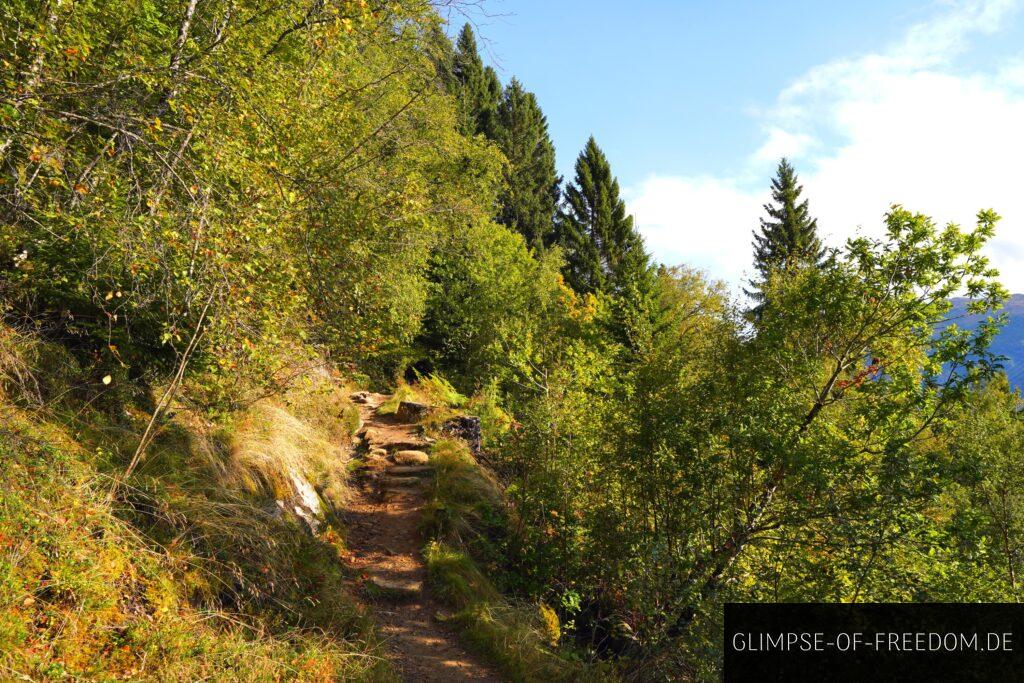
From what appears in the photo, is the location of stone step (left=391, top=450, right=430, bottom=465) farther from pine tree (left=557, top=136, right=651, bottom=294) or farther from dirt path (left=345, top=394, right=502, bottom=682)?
pine tree (left=557, top=136, right=651, bottom=294)

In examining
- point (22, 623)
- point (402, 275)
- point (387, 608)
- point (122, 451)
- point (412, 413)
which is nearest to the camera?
point (22, 623)

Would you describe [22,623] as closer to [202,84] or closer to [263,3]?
[202,84]

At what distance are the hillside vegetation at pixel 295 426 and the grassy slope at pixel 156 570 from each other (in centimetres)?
2

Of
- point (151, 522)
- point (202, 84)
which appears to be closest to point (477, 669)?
point (151, 522)

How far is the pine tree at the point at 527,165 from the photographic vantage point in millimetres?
33844

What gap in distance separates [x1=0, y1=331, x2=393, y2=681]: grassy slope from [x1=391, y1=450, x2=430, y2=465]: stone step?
4.14 m

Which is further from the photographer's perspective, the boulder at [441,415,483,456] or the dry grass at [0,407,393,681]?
the boulder at [441,415,483,456]

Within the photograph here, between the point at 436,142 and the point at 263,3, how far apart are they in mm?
12310

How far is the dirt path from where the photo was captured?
222 inches

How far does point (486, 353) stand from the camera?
56.5 feet

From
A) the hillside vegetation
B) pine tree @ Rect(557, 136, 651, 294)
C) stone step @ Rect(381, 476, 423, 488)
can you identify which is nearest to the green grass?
the hillside vegetation

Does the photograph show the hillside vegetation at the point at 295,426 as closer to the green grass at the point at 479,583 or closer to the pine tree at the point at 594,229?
the green grass at the point at 479,583

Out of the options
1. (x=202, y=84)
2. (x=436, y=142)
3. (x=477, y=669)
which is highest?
(x=436, y=142)

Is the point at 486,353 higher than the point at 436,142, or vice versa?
the point at 436,142
